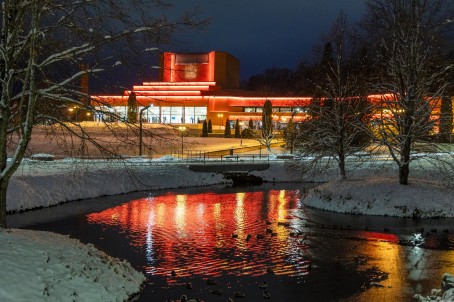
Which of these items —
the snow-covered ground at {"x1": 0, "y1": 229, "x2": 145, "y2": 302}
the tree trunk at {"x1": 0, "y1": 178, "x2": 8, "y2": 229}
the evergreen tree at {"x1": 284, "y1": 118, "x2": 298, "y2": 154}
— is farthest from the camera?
the evergreen tree at {"x1": 284, "y1": 118, "x2": 298, "y2": 154}

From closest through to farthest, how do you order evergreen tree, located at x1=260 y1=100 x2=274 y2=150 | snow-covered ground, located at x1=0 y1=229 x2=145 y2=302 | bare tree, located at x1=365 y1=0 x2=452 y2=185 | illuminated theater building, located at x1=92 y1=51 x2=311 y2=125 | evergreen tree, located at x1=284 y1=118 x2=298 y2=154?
snow-covered ground, located at x1=0 y1=229 x2=145 y2=302 → bare tree, located at x1=365 y1=0 x2=452 y2=185 → evergreen tree, located at x1=284 y1=118 x2=298 y2=154 → evergreen tree, located at x1=260 y1=100 x2=274 y2=150 → illuminated theater building, located at x1=92 y1=51 x2=311 y2=125

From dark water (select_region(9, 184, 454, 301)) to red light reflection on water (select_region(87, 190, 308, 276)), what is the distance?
4 cm

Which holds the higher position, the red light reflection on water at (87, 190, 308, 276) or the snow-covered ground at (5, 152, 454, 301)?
the snow-covered ground at (5, 152, 454, 301)

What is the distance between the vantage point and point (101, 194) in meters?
34.6

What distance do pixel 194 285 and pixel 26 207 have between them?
17163mm

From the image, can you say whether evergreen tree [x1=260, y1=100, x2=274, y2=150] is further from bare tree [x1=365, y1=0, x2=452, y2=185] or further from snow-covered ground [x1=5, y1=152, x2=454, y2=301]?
bare tree [x1=365, y1=0, x2=452, y2=185]

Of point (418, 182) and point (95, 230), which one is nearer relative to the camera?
point (95, 230)

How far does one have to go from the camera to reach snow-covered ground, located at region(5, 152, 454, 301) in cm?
1002

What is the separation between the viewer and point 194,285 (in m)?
13.9

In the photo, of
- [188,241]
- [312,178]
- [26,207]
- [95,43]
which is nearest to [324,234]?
[188,241]

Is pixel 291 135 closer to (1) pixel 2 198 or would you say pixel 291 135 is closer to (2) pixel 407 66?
(2) pixel 407 66

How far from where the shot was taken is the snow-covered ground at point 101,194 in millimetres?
10023

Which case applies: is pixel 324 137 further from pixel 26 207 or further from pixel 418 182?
pixel 26 207

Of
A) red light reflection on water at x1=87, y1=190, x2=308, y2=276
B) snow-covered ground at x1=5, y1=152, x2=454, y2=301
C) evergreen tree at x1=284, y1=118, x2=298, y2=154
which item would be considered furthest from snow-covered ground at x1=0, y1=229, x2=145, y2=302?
evergreen tree at x1=284, y1=118, x2=298, y2=154
